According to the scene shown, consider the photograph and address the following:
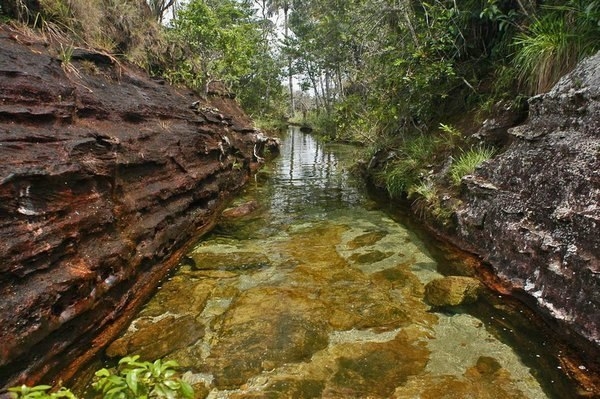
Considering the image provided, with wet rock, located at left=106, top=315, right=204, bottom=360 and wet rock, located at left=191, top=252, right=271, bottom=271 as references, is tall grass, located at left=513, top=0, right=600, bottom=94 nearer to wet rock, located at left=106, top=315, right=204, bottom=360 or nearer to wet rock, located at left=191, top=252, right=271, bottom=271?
wet rock, located at left=191, top=252, right=271, bottom=271

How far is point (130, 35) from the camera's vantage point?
819cm

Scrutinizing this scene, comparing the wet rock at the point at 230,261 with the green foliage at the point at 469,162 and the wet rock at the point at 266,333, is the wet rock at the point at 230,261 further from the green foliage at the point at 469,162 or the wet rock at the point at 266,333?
the green foliage at the point at 469,162

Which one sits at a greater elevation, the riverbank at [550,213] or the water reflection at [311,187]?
the riverbank at [550,213]

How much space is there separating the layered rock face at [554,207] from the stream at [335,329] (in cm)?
38

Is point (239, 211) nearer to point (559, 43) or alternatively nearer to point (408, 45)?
point (408, 45)

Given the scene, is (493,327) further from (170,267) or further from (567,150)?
(170,267)

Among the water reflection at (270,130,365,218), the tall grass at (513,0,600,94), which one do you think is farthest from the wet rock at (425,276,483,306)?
the water reflection at (270,130,365,218)

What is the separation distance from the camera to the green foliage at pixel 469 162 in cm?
593

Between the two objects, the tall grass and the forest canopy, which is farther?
the forest canopy

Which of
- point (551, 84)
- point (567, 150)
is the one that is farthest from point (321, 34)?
point (567, 150)

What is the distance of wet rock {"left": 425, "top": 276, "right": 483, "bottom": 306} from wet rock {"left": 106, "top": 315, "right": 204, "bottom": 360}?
260cm

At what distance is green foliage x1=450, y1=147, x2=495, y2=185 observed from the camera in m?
5.93

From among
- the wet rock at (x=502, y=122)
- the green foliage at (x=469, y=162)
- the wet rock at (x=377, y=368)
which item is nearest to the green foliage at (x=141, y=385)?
the wet rock at (x=377, y=368)

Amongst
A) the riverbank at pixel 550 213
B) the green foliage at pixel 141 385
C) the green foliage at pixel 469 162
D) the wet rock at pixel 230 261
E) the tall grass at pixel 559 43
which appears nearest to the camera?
the green foliage at pixel 141 385
